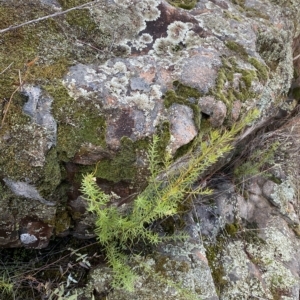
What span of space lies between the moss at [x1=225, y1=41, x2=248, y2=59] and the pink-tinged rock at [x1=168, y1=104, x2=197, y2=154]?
99 centimetres

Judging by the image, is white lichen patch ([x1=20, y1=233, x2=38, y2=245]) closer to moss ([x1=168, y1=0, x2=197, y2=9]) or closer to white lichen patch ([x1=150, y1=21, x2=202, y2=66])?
white lichen patch ([x1=150, y1=21, x2=202, y2=66])

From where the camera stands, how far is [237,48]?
11.2ft

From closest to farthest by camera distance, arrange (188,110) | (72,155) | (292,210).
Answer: (72,155)
(188,110)
(292,210)

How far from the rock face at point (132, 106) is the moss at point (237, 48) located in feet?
0.07

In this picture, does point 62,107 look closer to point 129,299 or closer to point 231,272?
point 129,299

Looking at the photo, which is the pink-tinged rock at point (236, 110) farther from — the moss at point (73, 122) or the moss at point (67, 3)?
the moss at point (67, 3)

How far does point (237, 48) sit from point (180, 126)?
1212mm

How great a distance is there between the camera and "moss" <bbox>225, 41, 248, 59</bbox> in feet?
11.1

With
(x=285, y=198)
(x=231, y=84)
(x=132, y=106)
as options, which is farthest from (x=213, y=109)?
(x=285, y=198)

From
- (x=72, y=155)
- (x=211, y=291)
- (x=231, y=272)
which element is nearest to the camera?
(x=72, y=155)

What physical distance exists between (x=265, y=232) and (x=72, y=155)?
263 centimetres

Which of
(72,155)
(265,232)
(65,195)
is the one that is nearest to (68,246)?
(65,195)

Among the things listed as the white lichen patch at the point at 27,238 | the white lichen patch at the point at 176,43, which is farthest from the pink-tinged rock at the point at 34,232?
the white lichen patch at the point at 176,43

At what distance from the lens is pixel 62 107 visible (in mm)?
2566
